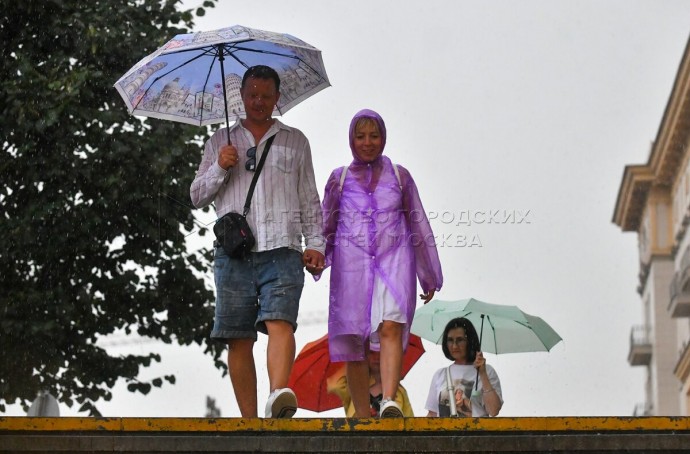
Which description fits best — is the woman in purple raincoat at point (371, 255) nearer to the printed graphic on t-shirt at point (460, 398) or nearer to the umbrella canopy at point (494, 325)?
the printed graphic on t-shirt at point (460, 398)

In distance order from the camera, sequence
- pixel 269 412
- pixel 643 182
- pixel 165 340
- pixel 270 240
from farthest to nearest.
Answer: pixel 643 182
pixel 165 340
pixel 270 240
pixel 269 412

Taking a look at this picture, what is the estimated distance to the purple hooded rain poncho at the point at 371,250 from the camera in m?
9.27

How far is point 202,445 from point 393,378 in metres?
2.18

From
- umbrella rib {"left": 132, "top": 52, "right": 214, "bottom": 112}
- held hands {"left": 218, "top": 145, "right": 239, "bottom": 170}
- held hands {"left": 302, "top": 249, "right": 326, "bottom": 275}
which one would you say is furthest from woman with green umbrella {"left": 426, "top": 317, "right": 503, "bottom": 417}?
umbrella rib {"left": 132, "top": 52, "right": 214, "bottom": 112}

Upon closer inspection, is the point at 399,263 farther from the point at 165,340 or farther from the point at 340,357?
the point at 165,340

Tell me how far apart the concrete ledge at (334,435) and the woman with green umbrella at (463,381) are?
3280mm

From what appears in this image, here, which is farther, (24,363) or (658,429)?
(24,363)

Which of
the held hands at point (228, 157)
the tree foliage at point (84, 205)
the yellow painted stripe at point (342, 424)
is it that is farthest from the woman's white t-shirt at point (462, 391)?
the tree foliage at point (84, 205)

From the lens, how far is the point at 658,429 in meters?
6.99

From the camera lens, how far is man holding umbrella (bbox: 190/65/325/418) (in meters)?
8.88

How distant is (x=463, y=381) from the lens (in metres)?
10.5

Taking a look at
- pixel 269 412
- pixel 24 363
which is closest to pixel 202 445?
pixel 269 412

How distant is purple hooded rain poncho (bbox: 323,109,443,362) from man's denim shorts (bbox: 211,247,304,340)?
1.36ft

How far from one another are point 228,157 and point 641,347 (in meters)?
67.4
